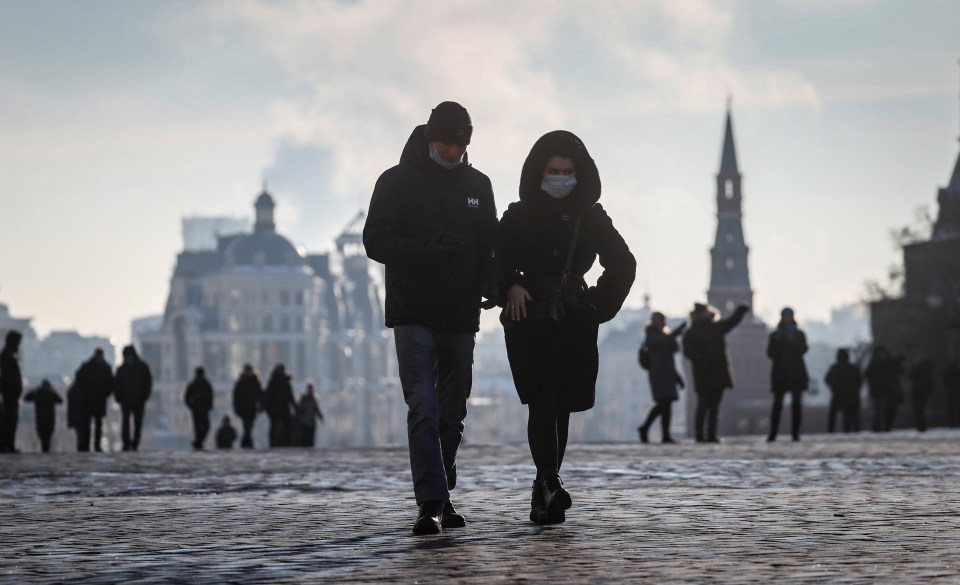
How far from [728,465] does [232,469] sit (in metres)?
4.16

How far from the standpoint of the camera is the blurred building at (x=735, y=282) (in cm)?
14512

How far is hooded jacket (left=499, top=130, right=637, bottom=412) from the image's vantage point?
9.89 meters

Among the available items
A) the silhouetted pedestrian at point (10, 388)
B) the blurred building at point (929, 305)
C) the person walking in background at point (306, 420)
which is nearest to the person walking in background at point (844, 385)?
the person walking in background at point (306, 420)

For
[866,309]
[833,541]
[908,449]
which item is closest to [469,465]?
[908,449]

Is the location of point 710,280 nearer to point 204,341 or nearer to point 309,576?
point 204,341

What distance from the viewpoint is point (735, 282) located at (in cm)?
14738

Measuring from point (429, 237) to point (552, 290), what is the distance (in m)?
0.61

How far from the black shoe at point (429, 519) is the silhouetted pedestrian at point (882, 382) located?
91.2 ft

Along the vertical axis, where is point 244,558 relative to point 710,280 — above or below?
below

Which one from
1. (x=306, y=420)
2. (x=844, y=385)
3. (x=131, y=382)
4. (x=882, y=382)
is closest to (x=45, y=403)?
(x=131, y=382)

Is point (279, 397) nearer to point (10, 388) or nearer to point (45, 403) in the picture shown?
point (45, 403)

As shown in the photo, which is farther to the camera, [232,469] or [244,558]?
[232,469]

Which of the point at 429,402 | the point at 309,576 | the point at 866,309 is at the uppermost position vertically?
the point at 866,309

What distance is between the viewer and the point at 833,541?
8.77m
